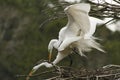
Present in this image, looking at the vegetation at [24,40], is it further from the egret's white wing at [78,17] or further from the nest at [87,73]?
the nest at [87,73]

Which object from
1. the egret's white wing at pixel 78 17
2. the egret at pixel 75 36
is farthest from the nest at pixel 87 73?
the egret's white wing at pixel 78 17

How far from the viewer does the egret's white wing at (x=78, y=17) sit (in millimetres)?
3863

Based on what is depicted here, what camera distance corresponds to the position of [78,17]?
160 inches

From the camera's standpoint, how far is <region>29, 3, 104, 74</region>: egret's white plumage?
13.3 feet

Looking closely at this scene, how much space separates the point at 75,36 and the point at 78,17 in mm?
268

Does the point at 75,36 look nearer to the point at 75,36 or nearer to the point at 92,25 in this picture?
the point at 75,36

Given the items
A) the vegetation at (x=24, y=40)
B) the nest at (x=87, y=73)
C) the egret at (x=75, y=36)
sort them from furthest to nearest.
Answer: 1. the vegetation at (x=24, y=40)
2. the egret at (x=75, y=36)
3. the nest at (x=87, y=73)

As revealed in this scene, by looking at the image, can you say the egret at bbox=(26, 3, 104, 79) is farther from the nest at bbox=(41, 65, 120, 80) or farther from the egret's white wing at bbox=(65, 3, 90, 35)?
the nest at bbox=(41, 65, 120, 80)

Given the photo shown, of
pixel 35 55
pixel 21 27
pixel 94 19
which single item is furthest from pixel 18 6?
pixel 94 19

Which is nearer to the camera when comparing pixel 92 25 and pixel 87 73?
pixel 87 73

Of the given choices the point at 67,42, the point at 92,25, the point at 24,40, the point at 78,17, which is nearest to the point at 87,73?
the point at 78,17

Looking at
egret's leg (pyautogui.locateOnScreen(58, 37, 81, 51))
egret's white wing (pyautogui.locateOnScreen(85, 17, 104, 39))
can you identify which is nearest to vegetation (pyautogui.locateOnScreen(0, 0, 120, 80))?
egret's white wing (pyautogui.locateOnScreen(85, 17, 104, 39))

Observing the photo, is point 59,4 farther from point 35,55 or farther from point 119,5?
point 35,55

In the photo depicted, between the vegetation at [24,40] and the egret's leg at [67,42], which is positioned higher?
the egret's leg at [67,42]
